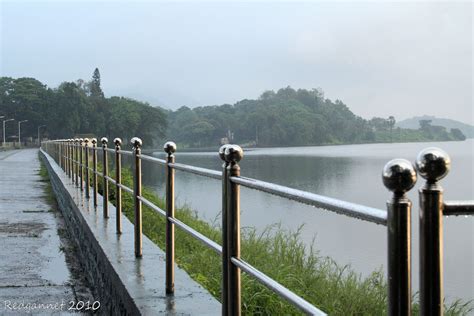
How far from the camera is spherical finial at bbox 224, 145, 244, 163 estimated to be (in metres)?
2.60

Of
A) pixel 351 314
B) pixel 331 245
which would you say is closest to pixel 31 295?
pixel 351 314

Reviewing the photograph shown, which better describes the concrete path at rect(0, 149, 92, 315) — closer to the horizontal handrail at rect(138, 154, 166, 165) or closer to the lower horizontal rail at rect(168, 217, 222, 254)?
the horizontal handrail at rect(138, 154, 166, 165)

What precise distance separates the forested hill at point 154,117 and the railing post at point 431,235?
79.1 m

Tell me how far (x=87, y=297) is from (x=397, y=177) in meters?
4.20

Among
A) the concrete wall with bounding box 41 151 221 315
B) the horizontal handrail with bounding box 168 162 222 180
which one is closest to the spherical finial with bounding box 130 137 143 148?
the concrete wall with bounding box 41 151 221 315

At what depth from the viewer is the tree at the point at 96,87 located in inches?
5123

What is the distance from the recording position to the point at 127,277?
13.3 ft

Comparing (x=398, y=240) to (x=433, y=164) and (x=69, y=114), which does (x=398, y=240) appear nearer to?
(x=433, y=164)

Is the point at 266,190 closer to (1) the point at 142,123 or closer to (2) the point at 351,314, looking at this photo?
(2) the point at 351,314

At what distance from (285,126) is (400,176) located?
3226 inches

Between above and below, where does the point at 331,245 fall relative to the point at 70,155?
below

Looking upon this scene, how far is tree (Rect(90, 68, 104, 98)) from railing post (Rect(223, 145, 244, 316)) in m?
129

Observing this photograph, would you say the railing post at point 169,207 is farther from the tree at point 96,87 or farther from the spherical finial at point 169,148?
the tree at point 96,87

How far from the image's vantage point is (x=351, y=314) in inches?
235
